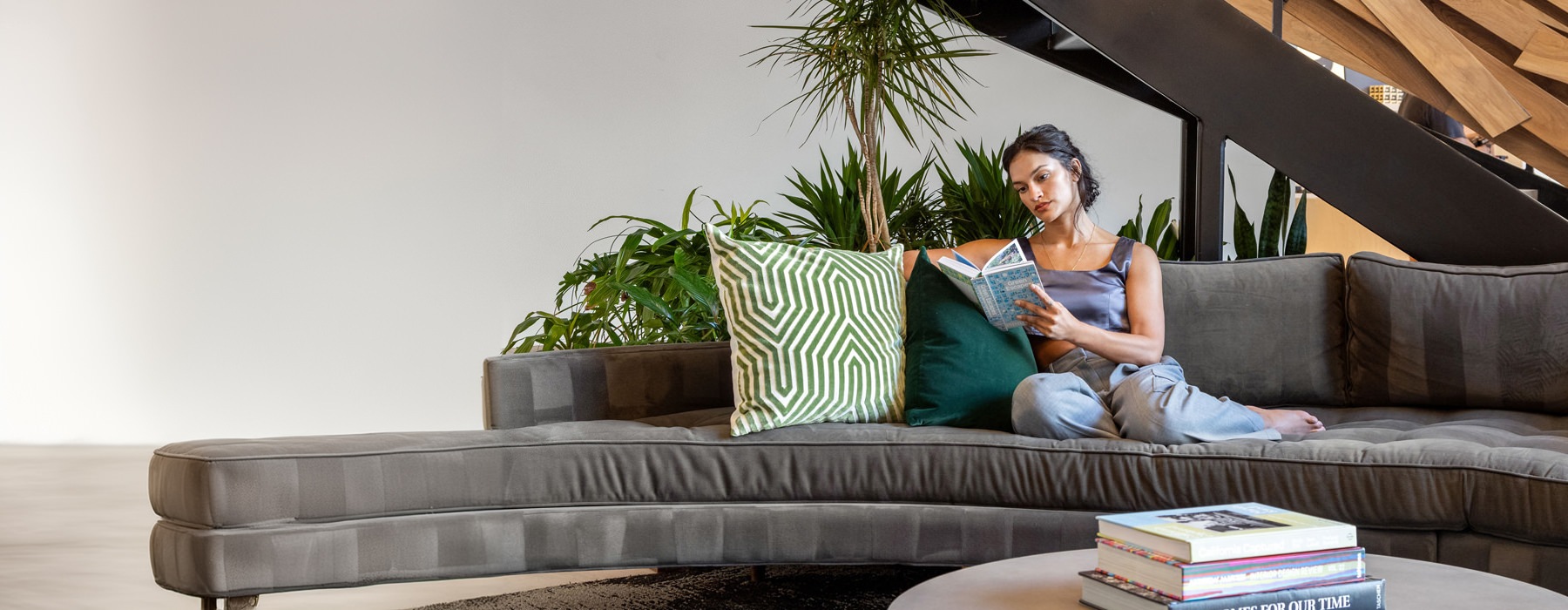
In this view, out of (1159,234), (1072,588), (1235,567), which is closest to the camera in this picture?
(1235,567)

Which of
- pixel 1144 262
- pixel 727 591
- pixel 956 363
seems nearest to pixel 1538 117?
pixel 1144 262

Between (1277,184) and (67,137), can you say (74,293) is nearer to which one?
(67,137)

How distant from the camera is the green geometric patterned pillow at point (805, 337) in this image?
213 cm

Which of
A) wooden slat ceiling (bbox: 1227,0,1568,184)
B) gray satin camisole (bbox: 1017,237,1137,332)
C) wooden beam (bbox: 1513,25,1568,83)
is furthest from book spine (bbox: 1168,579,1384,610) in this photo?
wooden beam (bbox: 1513,25,1568,83)

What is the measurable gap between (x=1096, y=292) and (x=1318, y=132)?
0.85 metres

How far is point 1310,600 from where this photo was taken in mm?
1040

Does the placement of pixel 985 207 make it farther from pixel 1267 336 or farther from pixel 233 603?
pixel 233 603

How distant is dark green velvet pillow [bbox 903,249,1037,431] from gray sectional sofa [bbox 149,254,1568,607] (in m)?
0.09

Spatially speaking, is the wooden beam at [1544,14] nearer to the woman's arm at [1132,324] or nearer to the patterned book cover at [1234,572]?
the woman's arm at [1132,324]

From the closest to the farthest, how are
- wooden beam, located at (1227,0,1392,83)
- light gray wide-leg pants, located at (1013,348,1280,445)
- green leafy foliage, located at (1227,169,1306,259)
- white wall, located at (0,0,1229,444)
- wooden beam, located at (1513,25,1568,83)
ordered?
light gray wide-leg pants, located at (1013,348,1280,445) < green leafy foliage, located at (1227,169,1306,259) < wooden beam, located at (1513,25,1568,83) < wooden beam, located at (1227,0,1392,83) < white wall, located at (0,0,1229,444)

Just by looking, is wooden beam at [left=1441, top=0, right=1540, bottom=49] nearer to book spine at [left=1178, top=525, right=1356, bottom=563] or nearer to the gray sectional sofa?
the gray sectional sofa

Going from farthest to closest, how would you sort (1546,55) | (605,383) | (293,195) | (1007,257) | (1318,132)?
(293,195) → (1546,55) → (1318,132) → (605,383) → (1007,257)

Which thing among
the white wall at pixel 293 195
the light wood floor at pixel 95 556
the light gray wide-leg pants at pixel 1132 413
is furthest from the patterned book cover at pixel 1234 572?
the white wall at pixel 293 195

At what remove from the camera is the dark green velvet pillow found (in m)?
2.16
